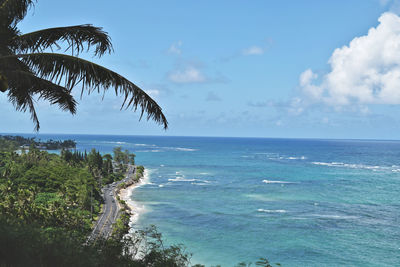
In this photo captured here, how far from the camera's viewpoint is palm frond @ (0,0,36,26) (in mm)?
7340

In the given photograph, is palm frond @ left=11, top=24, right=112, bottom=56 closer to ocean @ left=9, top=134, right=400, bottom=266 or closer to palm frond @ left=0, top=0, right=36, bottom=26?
palm frond @ left=0, top=0, right=36, bottom=26

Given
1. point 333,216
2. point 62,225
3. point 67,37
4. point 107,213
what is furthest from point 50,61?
point 333,216

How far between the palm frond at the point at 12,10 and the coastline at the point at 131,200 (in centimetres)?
4796

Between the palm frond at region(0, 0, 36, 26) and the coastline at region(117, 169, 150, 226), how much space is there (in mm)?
47960

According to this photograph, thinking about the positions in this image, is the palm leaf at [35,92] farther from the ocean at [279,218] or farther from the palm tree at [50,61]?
the ocean at [279,218]

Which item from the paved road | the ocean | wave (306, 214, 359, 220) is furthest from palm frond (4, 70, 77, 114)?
wave (306, 214, 359, 220)

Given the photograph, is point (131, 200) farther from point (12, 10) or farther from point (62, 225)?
point (12, 10)

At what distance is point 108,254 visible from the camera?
9805mm

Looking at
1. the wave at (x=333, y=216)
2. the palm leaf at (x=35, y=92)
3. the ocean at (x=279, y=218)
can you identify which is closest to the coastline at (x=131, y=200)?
the ocean at (x=279, y=218)

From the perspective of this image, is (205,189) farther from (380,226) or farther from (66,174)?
(380,226)

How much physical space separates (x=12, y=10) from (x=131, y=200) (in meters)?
67.5

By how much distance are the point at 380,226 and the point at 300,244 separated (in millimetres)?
17756

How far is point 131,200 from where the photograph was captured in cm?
7156

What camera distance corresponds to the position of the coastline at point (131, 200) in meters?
58.0
